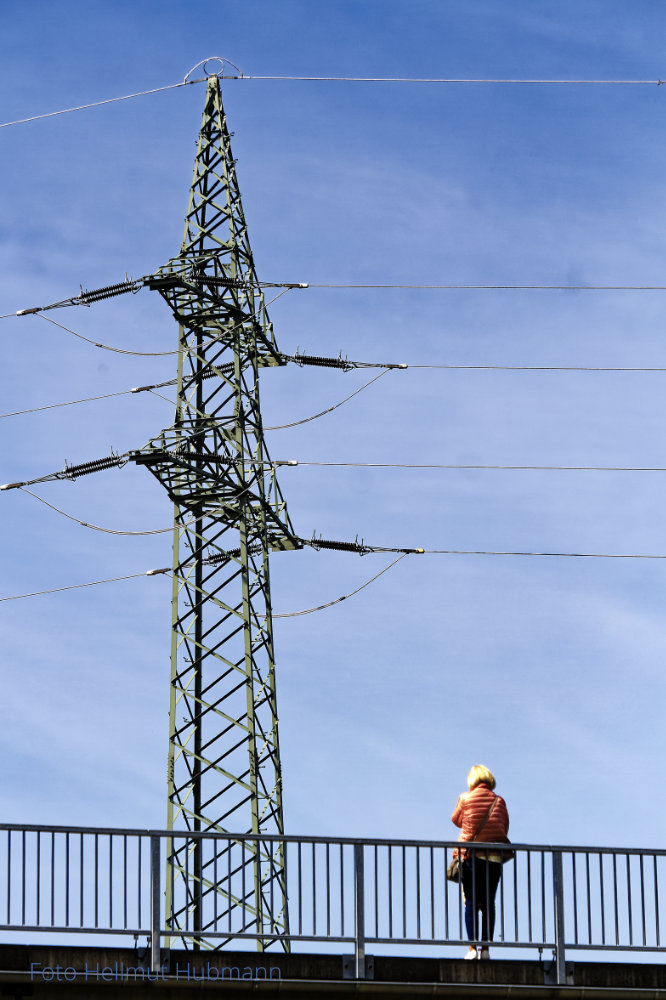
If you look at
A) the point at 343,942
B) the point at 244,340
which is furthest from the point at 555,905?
the point at 244,340

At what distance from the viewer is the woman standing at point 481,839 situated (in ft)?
66.4

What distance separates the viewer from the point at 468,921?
20.3 metres

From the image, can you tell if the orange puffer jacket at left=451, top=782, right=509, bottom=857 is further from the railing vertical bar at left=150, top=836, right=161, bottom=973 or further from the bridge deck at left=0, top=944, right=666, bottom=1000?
the railing vertical bar at left=150, top=836, right=161, bottom=973

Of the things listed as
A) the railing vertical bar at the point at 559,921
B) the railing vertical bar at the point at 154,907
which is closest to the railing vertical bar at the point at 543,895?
the railing vertical bar at the point at 559,921

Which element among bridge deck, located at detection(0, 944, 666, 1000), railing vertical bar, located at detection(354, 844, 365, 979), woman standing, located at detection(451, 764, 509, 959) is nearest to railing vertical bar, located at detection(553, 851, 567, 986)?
bridge deck, located at detection(0, 944, 666, 1000)

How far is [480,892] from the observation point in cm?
2050

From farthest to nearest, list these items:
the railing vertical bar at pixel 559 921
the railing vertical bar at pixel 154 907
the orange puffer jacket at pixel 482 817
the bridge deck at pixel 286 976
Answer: the orange puffer jacket at pixel 482 817
the railing vertical bar at pixel 559 921
the railing vertical bar at pixel 154 907
the bridge deck at pixel 286 976

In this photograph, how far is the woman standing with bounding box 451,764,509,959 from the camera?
20250 mm

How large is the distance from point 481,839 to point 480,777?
2.10 feet

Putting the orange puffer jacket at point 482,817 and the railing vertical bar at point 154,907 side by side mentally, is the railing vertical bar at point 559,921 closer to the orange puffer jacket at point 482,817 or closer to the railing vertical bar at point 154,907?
the orange puffer jacket at point 482,817

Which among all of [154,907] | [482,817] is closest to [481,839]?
[482,817]

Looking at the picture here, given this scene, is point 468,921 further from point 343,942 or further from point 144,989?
point 144,989

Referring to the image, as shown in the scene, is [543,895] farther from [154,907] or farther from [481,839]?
[154,907]

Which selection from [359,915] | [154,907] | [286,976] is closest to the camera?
[154,907]
